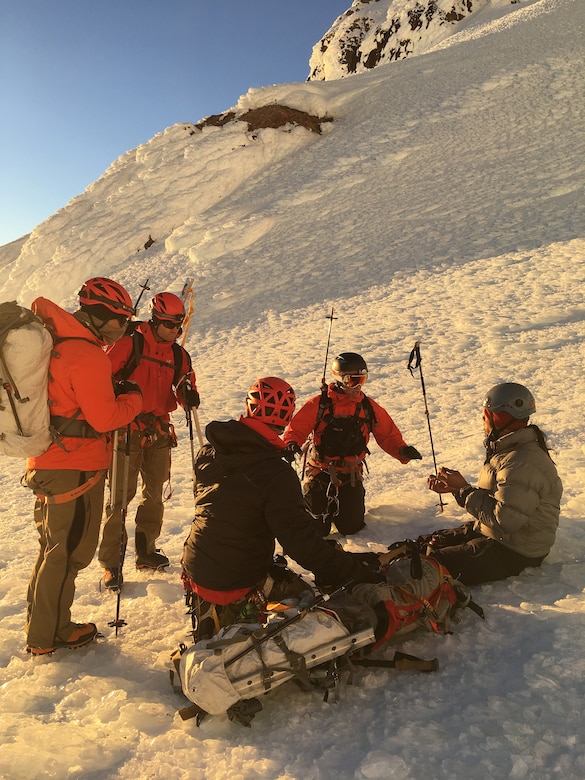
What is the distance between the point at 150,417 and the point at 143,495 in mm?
944

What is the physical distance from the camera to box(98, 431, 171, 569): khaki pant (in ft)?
18.1

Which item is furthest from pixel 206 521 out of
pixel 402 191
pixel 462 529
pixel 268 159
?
pixel 268 159

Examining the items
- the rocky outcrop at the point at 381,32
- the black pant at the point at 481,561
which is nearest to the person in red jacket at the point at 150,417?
the black pant at the point at 481,561

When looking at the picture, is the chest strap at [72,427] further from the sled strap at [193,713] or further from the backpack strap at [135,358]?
the sled strap at [193,713]

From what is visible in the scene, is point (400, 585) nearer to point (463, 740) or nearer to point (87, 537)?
point (463, 740)

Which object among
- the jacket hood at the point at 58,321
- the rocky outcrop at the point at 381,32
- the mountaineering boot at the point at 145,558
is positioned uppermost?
the rocky outcrop at the point at 381,32

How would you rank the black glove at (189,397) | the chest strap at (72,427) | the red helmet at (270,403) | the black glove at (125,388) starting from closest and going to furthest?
1. the red helmet at (270,403)
2. the chest strap at (72,427)
3. the black glove at (125,388)
4. the black glove at (189,397)

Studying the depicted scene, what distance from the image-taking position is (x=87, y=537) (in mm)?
4359

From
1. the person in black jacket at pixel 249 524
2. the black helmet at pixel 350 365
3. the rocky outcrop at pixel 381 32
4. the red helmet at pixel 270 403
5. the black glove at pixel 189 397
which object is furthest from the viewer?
the rocky outcrop at pixel 381 32

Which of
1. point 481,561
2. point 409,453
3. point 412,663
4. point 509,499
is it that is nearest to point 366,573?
point 412,663

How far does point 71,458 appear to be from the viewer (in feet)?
13.9

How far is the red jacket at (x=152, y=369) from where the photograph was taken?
550cm

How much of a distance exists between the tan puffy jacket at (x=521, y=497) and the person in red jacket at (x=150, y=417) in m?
3.15

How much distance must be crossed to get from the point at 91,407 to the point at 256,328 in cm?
1188
